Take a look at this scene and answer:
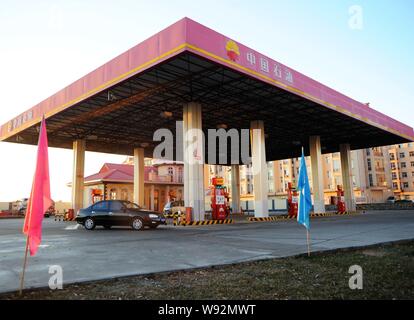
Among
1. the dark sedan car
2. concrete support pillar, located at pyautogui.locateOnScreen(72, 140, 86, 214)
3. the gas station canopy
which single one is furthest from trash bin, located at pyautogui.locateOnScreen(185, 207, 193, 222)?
concrete support pillar, located at pyautogui.locateOnScreen(72, 140, 86, 214)

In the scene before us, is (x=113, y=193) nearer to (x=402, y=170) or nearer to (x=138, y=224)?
(x=138, y=224)

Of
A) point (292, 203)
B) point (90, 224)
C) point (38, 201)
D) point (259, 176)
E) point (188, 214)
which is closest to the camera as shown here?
point (38, 201)

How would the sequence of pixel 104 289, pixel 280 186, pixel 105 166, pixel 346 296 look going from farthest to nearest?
1. pixel 280 186
2. pixel 105 166
3. pixel 104 289
4. pixel 346 296

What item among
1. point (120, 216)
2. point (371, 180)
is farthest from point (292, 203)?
point (371, 180)

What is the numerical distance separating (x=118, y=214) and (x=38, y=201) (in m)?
11.4

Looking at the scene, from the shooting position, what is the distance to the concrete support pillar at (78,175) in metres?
28.6

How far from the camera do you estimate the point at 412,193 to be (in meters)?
75.3

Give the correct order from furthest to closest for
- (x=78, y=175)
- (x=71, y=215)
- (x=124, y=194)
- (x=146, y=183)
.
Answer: (x=146, y=183)
(x=124, y=194)
(x=78, y=175)
(x=71, y=215)

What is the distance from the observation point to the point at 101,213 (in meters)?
16.1

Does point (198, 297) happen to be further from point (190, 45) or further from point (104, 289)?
point (190, 45)

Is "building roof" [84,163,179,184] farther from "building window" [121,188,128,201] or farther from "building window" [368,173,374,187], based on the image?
"building window" [368,173,374,187]

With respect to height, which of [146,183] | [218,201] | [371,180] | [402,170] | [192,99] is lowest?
[218,201]
